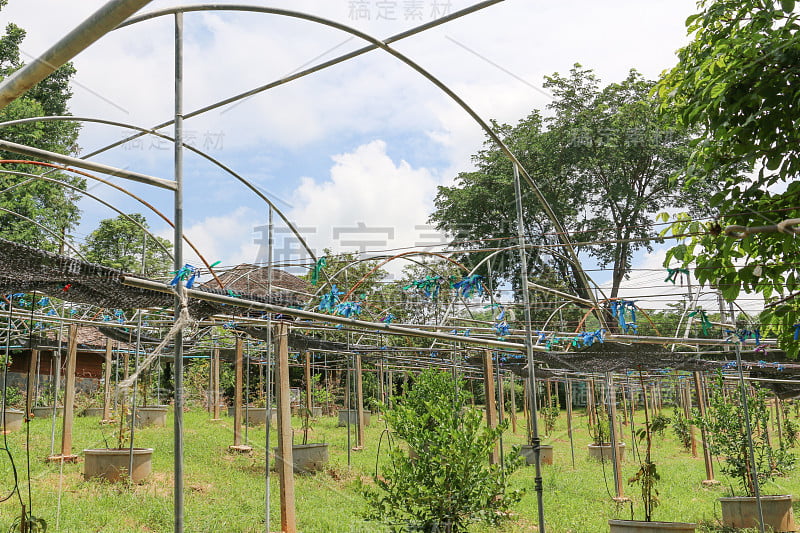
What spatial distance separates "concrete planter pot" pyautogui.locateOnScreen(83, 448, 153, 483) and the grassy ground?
0.18 metres

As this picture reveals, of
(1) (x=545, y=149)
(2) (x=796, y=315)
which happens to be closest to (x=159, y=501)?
(2) (x=796, y=315)

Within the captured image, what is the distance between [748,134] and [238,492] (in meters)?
8.94

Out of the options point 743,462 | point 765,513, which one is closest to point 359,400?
point 743,462

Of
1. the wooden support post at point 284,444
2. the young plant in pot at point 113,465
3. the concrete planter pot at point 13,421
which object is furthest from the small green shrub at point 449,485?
the concrete planter pot at point 13,421

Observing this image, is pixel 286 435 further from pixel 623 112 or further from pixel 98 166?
pixel 623 112

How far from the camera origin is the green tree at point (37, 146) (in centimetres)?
1736

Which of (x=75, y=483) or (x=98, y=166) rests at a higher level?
(x=98, y=166)

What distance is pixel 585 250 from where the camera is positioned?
2234 centimetres

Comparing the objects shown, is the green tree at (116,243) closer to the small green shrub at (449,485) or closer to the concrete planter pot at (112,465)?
the concrete planter pot at (112,465)

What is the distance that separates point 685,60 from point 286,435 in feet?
19.4

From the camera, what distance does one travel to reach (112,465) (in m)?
9.77

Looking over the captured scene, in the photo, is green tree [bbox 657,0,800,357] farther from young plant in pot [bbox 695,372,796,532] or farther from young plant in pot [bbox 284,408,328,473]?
young plant in pot [bbox 284,408,328,473]

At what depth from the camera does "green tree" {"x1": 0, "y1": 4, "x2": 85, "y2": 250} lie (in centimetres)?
1736

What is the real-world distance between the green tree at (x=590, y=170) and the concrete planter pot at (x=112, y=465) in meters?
12.8
